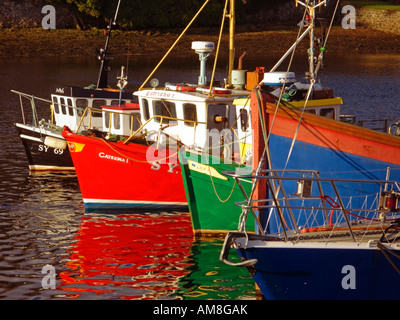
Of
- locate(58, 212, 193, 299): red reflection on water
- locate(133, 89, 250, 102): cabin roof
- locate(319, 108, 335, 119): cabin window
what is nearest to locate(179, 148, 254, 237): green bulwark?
locate(58, 212, 193, 299): red reflection on water

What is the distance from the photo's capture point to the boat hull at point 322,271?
43.0ft

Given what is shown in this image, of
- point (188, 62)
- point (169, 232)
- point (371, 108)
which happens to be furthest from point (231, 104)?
point (188, 62)

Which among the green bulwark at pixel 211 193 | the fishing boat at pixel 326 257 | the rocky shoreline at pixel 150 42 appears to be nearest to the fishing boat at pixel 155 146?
the green bulwark at pixel 211 193

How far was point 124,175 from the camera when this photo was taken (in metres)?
22.1

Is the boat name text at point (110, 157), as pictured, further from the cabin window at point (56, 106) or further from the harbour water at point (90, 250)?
the cabin window at point (56, 106)

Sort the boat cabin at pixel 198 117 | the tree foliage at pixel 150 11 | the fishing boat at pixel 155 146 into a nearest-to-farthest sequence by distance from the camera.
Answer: the boat cabin at pixel 198 117
the fishing boat at pixel 155 146
the tree foliage at pixel 150 11

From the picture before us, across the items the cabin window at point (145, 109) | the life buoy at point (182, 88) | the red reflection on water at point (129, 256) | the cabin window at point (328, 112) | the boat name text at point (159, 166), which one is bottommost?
the red reflection on water at point (129, 256)

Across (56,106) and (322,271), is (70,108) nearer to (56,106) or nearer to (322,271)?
(56,106)

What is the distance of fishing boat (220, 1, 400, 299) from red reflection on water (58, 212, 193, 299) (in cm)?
280

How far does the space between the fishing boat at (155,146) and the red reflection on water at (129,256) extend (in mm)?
848

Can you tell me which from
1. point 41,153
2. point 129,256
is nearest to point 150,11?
point 41,153

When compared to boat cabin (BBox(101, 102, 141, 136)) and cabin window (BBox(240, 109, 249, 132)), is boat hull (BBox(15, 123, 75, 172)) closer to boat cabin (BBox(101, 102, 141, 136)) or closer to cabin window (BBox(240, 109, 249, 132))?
boat cabin (BBox(101, 102, 141, 136))

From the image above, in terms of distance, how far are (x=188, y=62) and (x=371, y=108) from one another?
→ 28.0 meters
